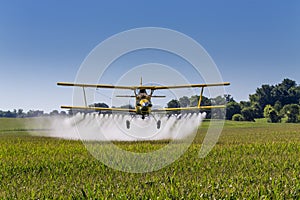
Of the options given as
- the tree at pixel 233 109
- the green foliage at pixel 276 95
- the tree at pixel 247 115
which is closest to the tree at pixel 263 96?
the green foliage at pixel 276 95

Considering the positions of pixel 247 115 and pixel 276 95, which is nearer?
pixel 247 115

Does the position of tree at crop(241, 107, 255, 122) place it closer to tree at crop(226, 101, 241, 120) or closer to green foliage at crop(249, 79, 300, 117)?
tree at crop(226, 101, 241, 120)

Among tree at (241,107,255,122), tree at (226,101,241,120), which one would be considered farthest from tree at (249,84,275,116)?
tree at (241,107,255,122)

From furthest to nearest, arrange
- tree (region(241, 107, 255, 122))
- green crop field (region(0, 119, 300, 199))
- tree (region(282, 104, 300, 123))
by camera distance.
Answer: tree (region(241, 107, 255, 122)) → tree (region(282, 104, 300, 123)) → green crop field (region(0, 119, 300, 199))

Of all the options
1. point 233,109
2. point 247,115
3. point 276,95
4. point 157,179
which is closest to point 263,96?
point 276,95

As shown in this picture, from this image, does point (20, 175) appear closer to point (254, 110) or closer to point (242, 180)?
point (242, 180)

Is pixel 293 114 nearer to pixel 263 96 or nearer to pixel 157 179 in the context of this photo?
pixel 263 96

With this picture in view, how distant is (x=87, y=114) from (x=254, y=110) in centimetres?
9036

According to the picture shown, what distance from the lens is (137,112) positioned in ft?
84.6

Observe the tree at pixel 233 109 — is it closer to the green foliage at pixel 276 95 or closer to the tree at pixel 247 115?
the tree at pixel 247 115

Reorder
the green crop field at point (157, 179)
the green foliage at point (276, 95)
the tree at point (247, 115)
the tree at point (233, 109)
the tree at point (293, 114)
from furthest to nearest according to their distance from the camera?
the green foliage at point (276, 95), the tree at point (233, 109), the tree at point (247, 115), the tree at point (293, 114), the green crop field at point (157, 179)

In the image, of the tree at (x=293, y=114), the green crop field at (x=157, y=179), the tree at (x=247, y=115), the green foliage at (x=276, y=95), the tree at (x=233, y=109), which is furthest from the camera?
the green foliage at (x=276, y=95)

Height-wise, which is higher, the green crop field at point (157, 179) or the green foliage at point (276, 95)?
the green foliage at point (276, 95)

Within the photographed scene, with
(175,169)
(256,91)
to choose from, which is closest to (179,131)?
(175,169)
